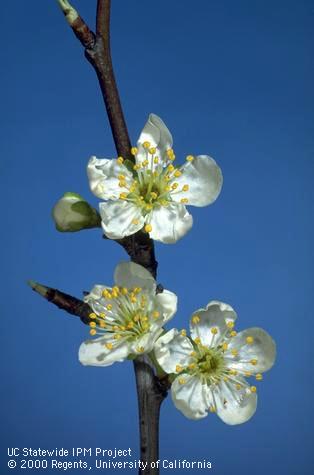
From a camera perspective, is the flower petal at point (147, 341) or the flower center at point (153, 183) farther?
the flower center at point (153, 183)

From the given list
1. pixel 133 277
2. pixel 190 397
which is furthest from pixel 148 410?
pixel 133 277

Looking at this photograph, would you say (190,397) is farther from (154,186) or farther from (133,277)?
(154,186)

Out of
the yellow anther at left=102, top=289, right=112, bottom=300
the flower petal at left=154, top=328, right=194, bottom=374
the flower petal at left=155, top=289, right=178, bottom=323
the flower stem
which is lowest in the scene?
the flower stem

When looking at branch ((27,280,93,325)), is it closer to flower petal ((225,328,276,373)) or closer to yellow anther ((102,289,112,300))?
yellow anther ((102,289,112,300))

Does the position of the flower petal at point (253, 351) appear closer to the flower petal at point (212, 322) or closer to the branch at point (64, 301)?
the flower petal at point (212, 322)

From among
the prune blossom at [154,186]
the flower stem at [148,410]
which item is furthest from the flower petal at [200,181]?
→ the flower stem at [148,410]

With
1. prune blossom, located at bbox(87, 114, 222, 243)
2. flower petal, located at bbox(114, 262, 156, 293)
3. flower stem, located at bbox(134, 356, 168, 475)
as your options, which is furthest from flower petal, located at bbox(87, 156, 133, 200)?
flower stem, located at bbox(134, 356, 168, 475)
